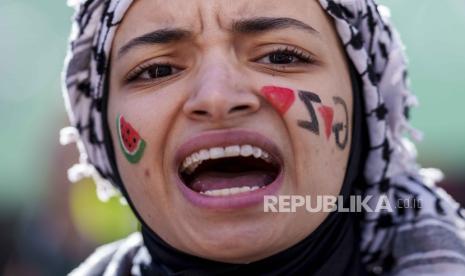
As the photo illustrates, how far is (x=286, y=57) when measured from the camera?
2.28 meters

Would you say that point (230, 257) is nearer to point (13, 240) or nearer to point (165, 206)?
point (165, 206)

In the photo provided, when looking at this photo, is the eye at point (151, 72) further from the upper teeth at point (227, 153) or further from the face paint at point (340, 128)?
the face paint at point (340, 128)

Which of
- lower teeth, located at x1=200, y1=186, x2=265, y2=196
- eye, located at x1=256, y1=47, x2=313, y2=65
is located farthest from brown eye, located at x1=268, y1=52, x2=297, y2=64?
lower teeth, located at x1=200, y1=186, x2=265, y2=196

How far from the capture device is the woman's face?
2.12 m

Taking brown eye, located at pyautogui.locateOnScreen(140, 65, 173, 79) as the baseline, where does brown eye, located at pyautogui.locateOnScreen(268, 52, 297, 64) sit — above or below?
above

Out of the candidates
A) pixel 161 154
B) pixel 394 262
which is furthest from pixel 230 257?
pixel 394 262

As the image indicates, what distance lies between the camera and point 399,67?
8.52 ft

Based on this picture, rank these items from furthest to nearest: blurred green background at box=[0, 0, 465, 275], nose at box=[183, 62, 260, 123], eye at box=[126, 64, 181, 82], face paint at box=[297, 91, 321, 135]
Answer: blurred green background at box=[0, 0, 465, 275], eye at box=[126, 64, 181, 82], face paint at box=[297, 91, 321, 135], nose at box=[183, 62, 260, 123]

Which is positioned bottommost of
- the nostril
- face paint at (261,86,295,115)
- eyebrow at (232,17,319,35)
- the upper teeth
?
the upper teeth

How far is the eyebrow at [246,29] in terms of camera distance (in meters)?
2.22

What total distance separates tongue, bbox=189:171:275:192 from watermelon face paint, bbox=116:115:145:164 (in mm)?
187

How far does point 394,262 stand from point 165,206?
2.36 ft

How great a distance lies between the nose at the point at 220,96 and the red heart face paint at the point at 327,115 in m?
0.21

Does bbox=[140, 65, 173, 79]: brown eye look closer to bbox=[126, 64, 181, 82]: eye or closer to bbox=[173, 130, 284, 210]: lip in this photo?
bbox=[126, 64, 181, 82]: eye
